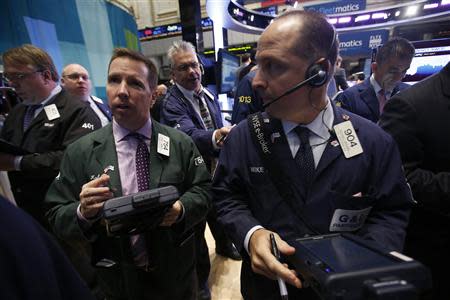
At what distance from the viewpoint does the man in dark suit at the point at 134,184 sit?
116 centimetres

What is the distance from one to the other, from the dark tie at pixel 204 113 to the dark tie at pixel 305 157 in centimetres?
141

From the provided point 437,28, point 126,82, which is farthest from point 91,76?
point 437,28

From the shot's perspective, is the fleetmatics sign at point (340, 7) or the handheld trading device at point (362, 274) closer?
the handheld trading device at point (362, 274)

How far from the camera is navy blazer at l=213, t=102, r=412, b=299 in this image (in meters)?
0.90

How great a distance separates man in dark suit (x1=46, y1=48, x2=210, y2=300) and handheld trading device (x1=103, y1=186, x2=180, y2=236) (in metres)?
0.19

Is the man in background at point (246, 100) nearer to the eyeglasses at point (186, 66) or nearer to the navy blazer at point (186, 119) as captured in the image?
the navy blazer at point (186, 119)

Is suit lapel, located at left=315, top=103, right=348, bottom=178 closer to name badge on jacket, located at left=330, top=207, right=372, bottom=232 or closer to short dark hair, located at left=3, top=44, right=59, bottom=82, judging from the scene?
name badge on jacket, located at left=330, top=207, right=372, bottom=232

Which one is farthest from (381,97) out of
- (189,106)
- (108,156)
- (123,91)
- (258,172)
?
(108,156)

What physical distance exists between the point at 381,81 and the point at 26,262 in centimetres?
286

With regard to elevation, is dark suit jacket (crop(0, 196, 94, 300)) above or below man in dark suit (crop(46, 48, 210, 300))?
above

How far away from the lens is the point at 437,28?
244 inches

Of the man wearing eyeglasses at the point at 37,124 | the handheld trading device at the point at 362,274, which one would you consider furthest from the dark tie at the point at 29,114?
the handheld trading device at the point at 362,274

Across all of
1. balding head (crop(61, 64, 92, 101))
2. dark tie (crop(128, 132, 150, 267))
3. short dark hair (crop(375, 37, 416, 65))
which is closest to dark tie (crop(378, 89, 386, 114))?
short dark hair (crop(375, 37, 416, 65))

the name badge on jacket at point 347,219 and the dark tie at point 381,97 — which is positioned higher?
the dark tie at point 381,97
